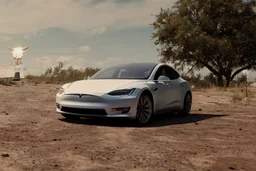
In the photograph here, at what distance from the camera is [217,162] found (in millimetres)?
5086

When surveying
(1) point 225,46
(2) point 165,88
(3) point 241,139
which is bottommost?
(3) point 241,139

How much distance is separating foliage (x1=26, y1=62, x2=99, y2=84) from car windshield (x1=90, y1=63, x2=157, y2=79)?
18.3m

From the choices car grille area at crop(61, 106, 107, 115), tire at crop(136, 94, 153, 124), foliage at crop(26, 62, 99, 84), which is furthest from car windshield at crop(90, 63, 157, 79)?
foliage at crop(26, 62, 99, 84)

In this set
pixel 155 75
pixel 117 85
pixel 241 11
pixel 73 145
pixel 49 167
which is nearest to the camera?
pixel 49 167

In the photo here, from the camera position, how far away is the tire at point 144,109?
8.70 metres

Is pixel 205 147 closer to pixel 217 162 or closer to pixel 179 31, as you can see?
pixel 217 162

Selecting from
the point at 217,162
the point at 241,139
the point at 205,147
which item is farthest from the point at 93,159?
the point at 241,139

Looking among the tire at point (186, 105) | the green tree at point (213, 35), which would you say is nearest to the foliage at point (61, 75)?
the green tree at point (213, 35)

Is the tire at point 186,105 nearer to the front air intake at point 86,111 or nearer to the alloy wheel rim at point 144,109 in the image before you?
the alloy wheel rim at point 144,109

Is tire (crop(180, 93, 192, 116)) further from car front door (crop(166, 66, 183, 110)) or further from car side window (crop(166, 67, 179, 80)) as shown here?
car side window (crop(166, 67, 179, 80))

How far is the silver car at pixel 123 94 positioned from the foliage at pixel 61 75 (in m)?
18.6

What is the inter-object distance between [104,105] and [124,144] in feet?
7.22

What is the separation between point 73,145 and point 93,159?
1092mm

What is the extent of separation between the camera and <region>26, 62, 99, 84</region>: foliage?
2852 cm
